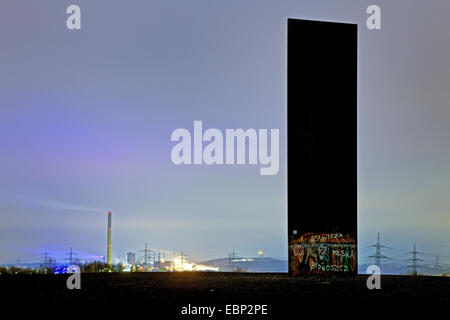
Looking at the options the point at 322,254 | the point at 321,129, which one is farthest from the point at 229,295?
the point at 321,129

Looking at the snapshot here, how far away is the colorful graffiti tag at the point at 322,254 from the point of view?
39.2 m

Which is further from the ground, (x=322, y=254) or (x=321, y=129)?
(x=321, y=129)

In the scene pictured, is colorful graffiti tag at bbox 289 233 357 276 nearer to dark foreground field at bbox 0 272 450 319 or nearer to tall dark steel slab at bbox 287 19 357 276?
tall dark steel slab at bbox 287 19 357 276

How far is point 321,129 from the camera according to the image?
38.8 m

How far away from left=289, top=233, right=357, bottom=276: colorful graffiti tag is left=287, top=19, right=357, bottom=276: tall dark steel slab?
0.28 feet

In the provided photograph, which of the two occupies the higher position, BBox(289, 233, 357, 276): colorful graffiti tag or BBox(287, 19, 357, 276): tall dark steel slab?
BBox(287, 19, 357, 276): tall dark steel slab

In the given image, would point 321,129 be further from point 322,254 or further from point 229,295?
point 229,295

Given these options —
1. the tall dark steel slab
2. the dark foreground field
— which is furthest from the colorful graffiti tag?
the dark foreground field

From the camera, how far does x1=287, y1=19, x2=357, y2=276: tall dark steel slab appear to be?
3866cm

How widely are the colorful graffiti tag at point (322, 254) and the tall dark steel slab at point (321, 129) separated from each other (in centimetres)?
8

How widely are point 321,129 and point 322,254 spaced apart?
24.8 feet

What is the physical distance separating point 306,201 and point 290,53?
8.82 m
